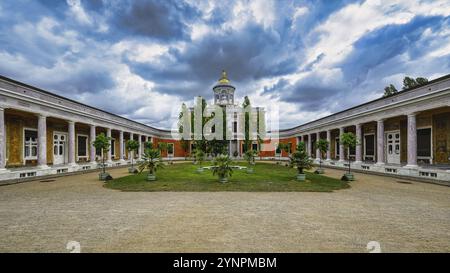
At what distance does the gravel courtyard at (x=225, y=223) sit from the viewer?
386cm

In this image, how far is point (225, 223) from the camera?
499cm

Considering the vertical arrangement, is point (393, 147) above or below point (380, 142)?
below

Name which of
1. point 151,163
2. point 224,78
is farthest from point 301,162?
point 224,78

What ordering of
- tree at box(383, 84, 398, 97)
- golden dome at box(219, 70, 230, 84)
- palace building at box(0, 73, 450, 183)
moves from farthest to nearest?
golden dome at box(219, 70, 230, 84) → tree at box(383, 84, 398, 97) → palace building at box(0, 73, 450, 183)

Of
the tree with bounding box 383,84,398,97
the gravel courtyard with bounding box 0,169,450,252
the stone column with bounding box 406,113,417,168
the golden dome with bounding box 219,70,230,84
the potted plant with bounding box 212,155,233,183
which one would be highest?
the golden dome with bounding box 219,70,230,84

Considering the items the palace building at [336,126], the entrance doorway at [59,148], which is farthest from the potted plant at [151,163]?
the entrance doorway at [59,148]

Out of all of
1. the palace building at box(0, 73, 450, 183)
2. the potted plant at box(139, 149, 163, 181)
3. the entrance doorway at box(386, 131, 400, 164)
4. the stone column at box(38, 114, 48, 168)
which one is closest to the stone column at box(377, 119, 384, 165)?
the palace building at box(0, 73, 450, 183)

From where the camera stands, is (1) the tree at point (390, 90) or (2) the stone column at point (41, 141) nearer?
(2) the stone column at point (41, 141)

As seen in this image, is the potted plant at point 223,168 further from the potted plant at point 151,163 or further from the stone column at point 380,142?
the stone column at point 380,142

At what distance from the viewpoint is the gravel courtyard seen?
152 inches

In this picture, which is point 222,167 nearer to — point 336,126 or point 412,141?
point 412,141

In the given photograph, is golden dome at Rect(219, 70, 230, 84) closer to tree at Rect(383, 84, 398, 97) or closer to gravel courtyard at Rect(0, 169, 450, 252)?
tree at Rect(383, 84, 398, 97)
